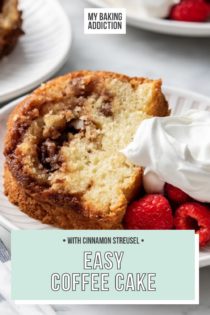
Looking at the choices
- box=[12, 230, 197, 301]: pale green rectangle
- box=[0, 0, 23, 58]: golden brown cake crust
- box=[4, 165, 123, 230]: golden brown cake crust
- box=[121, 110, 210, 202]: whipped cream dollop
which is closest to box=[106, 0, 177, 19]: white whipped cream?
box=[0, 0, 23, 58]: golden brown cake crust

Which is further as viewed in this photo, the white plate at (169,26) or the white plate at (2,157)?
the white plate at (169,26)

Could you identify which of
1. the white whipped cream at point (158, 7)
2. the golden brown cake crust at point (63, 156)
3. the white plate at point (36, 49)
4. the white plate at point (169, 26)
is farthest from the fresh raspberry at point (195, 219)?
the white whipped cream at point (158, 7)

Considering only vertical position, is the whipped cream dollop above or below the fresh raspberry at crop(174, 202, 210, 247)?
above

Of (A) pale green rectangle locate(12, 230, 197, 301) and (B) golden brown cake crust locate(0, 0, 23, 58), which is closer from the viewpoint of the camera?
(A) pale green rectangle locate(12, 230, 197, 301)

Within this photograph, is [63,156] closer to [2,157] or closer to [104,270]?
[2,157]

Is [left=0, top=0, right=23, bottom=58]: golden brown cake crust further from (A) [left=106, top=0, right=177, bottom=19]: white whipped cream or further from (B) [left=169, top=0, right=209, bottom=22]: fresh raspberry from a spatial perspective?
(B) [left=169, top=0, right=209, bottom=22]: fresh raspberry

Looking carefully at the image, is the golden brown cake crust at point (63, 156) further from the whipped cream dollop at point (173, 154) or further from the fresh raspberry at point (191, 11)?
the fresh raspberry at point (191, 11)

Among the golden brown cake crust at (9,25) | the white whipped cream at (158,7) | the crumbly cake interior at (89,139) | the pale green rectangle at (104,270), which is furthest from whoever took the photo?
the white whipped cream at (158,7)
